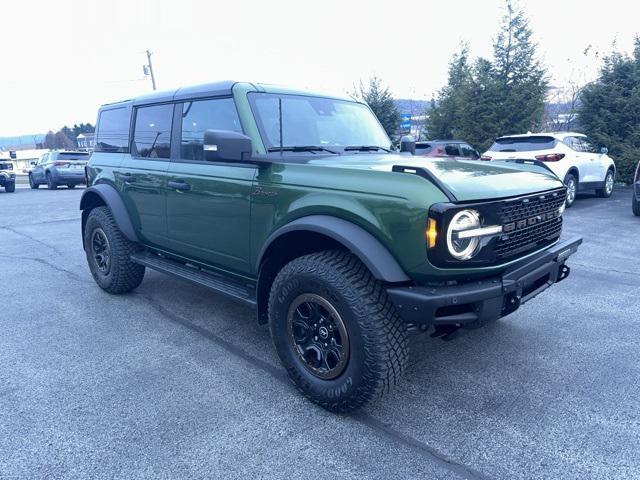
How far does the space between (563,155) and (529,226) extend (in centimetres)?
869

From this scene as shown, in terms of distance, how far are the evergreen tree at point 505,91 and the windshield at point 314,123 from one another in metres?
15.1

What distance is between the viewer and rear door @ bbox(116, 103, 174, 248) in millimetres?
4105

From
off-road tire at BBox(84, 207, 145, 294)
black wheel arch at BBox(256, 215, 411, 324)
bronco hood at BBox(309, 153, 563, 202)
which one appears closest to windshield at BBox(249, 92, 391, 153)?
bronco hood at BBox(309, 153, 563, 202)

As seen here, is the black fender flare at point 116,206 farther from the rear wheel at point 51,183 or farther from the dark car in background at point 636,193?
the rear wheel at point 51,183

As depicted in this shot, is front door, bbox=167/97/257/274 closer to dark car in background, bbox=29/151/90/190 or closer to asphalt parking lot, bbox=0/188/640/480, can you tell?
asphalt parking lot, bbox=0/188/640/480

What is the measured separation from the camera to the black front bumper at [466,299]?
2328mm

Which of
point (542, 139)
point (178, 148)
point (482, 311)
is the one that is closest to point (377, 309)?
point (482, 311)

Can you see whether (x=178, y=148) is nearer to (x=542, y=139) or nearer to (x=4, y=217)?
(x=542, y=139)

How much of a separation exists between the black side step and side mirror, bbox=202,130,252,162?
3.28 ft

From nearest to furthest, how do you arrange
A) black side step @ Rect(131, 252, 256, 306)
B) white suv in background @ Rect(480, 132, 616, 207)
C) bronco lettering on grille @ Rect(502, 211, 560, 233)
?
bronco lettering on grille @ Rect(502, 211, 560, 233), black side step @ Rect(131, 252, 256, 306), white suv in background @ Rect(480, 132, 616, 207)

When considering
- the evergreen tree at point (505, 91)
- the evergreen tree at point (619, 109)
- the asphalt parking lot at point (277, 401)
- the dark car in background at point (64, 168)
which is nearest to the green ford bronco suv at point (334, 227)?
the asphalt parking lot at point (277, 401)

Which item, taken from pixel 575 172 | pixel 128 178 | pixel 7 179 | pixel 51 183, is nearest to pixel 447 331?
pixel 128 178

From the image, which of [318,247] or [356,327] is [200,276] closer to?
Answer: [318,247]

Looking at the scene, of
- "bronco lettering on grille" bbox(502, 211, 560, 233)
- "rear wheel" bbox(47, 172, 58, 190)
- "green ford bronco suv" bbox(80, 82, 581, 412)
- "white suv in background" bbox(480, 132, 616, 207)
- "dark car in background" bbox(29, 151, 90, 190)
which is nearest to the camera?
"green ford bronco suv" bbox(80, 82, 581, 412)
